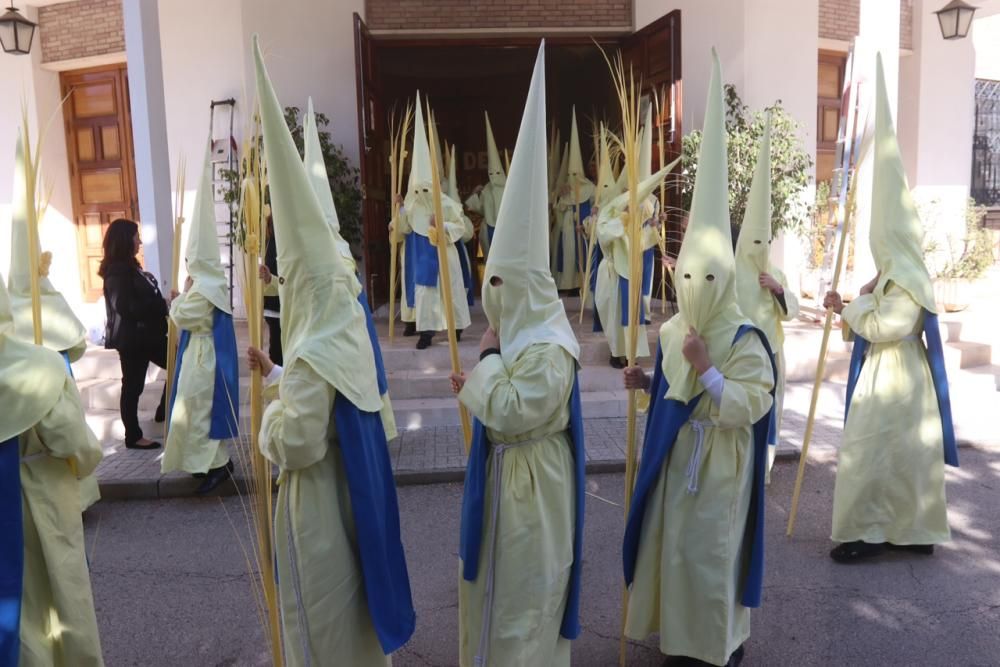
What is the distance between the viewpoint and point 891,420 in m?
4.23

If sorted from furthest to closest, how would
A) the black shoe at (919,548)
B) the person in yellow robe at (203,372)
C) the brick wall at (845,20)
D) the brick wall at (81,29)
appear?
the brick wall at (845,20), the brick wall at (81,29), the person in yellow robe at (203,372), the black shoe at (919,548)

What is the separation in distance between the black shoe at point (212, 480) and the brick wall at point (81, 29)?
291 inches

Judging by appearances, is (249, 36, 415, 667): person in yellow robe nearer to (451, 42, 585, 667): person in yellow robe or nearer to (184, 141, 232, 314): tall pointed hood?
(451, 42, 585, 667): person in yellow robe

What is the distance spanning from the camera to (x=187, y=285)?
5691 mm

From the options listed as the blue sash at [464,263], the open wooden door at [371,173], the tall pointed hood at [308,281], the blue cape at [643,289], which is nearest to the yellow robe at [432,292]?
the blue sash at [464,263]

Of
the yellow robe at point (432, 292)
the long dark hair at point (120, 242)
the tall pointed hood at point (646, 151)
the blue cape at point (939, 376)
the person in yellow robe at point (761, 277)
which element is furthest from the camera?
the yellow robe at point (432, 292)

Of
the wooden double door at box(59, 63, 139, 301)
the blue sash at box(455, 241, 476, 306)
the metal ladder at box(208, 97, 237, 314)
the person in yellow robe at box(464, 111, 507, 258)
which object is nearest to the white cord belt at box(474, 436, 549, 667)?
the blue sash at box(455, 241, 476, 306)

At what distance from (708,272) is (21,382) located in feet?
8.09

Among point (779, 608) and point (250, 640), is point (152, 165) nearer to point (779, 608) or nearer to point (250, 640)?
point (250, 640)

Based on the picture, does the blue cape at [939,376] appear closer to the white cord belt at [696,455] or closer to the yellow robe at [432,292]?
the white cord belt at [696,455]

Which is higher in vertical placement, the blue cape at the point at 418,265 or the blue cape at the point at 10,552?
the blue cape at the point at 418,265

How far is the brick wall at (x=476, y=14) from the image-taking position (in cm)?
992

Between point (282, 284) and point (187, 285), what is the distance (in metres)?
3.37

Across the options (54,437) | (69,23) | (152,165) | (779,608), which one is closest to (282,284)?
(54,437)
